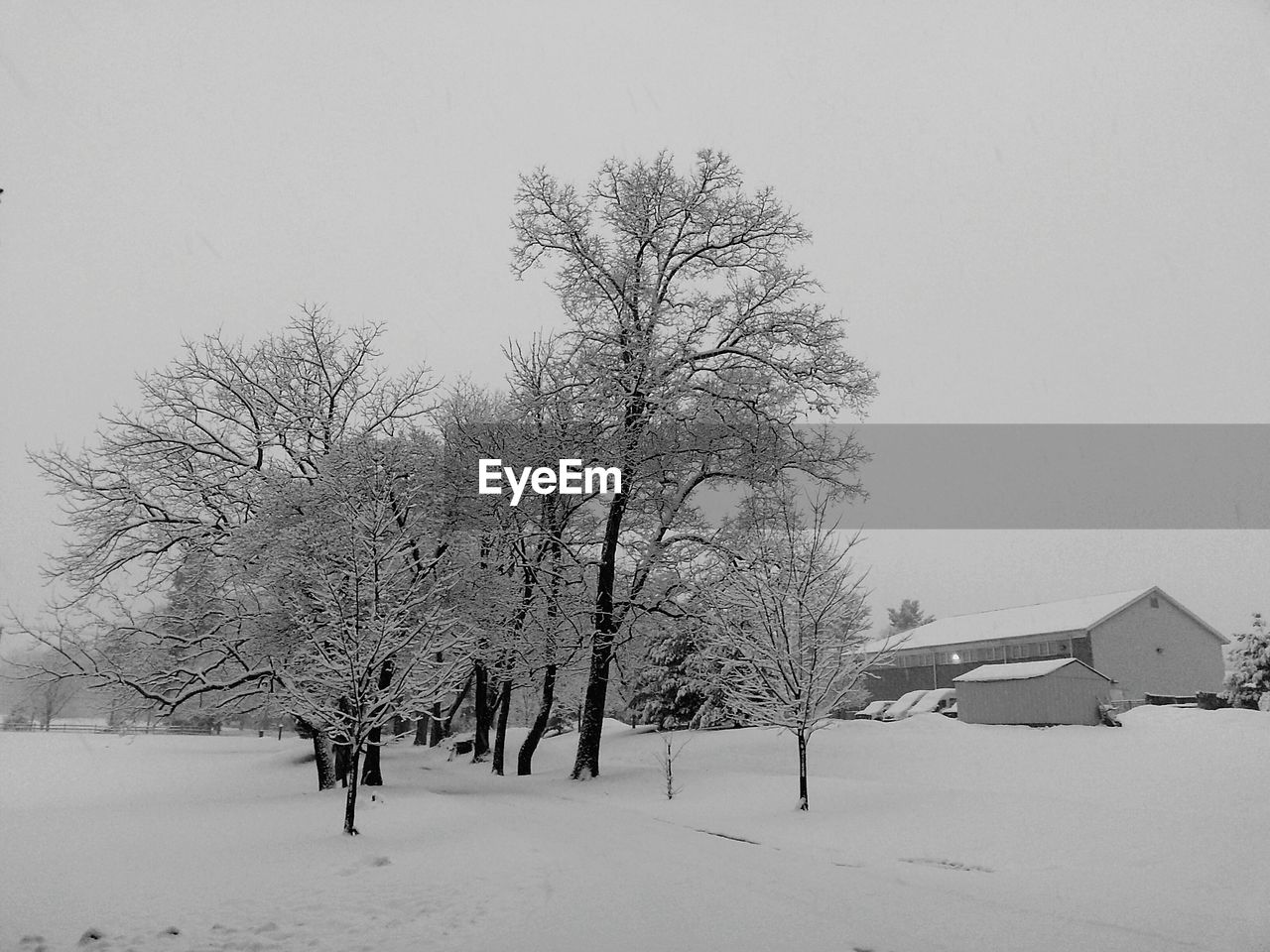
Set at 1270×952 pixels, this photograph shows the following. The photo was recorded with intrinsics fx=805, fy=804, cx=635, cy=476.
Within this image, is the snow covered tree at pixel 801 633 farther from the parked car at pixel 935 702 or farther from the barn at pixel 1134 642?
the parked car at pixel 935 702

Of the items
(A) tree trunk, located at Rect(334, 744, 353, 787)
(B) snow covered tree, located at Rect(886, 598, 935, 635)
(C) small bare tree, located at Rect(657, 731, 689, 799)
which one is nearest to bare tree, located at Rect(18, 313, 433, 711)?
(A) tree trunk, located at Rect(334, 744, 353, 787)

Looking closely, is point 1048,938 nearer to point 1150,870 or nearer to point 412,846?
point 1150,870

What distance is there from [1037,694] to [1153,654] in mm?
15210

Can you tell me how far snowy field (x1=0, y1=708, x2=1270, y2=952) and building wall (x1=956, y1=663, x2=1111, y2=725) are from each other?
1.30 meters

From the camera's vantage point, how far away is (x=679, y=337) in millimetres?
22266

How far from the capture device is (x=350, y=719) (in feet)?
47.5

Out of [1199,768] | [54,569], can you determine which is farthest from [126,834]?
[1199,768]

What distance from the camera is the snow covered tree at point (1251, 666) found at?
28.5 metres

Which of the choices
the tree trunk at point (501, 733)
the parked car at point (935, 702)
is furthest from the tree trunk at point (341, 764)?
the parked car at point (935, 702)

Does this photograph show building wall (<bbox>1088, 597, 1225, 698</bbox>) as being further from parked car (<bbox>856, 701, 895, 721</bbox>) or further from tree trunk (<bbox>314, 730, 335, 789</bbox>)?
tree trunk (<bbox>314, 730, 335, 789</bbox>)

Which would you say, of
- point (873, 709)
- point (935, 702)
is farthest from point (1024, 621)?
point (873, 709)

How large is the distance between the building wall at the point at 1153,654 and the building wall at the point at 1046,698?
12255mm

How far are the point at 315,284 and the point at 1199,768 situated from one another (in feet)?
693

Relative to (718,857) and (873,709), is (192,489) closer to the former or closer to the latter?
(718,857)
